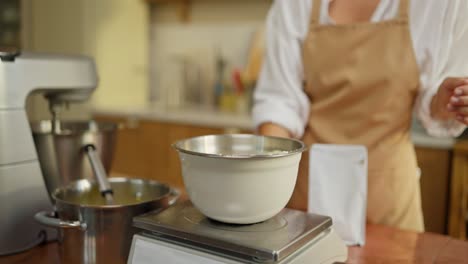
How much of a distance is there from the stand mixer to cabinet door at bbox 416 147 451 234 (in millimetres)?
1464

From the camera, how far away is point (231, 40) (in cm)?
286

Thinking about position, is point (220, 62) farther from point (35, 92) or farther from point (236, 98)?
point (35, 92)

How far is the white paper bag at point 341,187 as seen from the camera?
3.02ft

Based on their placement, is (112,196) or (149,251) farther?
(112,196)

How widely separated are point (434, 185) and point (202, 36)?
1.67 m

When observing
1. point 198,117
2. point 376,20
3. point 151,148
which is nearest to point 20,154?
point 376,20

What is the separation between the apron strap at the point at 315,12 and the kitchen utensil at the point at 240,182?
572 mm

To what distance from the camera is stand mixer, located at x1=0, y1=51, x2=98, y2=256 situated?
88 centimetres

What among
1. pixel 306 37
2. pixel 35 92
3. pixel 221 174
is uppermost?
pixel 306 37

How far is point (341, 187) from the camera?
0.94 meters

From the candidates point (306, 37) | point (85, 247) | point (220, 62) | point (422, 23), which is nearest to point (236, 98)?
point (220, 62)

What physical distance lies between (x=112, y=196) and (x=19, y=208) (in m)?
0.17

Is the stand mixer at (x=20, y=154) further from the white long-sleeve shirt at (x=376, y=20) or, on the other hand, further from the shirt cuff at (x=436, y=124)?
the shirt cuff at (x=436, y=124)

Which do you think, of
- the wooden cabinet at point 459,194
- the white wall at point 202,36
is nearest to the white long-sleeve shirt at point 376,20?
the wooden cabinet at point 459,194
